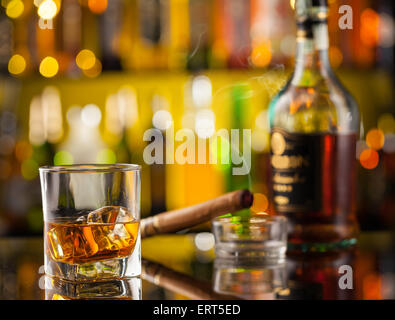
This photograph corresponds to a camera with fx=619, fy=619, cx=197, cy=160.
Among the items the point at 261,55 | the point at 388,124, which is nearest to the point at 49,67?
the point at 261,55

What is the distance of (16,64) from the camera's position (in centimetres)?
205

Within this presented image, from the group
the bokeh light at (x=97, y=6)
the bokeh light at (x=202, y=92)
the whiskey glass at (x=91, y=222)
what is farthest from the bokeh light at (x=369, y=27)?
the whiskey glass at (x=91, y=222)

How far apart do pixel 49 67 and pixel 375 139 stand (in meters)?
1.14

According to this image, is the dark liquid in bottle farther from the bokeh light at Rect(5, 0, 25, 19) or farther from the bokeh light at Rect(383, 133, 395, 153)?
the bokeh light at Rect(5, 0, 25, 19)

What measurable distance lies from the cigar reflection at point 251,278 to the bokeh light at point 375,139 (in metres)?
1.45

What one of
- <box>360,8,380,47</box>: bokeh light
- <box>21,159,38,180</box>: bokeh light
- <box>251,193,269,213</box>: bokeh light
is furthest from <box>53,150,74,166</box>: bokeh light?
<box>360,8,380,47</box>: bokeh light

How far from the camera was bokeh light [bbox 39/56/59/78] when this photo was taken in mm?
2035

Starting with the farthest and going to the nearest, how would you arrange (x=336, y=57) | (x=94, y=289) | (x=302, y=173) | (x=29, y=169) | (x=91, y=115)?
(x=91, y=115), (x=29, y=169), (x=336, y=57), (x=302, y=173), (x=94, y=289)

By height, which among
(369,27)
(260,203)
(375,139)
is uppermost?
(369,27)

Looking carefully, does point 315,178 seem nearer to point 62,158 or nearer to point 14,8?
point 62,158

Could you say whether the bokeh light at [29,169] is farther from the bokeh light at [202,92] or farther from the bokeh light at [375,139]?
the bokeh light at [375,139]

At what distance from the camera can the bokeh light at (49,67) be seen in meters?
2.04

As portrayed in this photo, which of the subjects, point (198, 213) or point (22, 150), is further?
point (22, 150)

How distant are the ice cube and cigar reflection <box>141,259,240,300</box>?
0.24 ft
